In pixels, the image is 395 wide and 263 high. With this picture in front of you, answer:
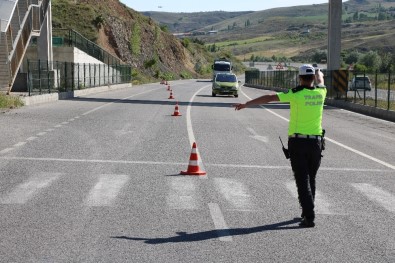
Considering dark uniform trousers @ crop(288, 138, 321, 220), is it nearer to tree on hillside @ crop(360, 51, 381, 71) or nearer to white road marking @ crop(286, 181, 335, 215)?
white road marking @ crop(286, 181, 335, 215)

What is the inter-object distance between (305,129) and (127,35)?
346ft

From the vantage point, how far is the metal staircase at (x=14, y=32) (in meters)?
38.8

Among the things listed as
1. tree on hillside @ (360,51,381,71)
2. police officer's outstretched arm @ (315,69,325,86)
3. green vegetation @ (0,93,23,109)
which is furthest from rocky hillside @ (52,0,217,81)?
police officer's outstretched arm @ (315,69,325,86)

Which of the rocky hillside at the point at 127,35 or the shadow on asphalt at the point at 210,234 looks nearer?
the shadow on asphalt at the point at 210,234

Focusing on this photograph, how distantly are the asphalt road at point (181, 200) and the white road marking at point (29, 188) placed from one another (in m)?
0.02

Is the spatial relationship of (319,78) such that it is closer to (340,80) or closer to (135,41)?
(340,80)

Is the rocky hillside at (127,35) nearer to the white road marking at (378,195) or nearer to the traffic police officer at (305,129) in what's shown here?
the white road marking at (378,195)

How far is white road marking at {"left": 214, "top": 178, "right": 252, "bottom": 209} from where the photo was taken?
10523 millimetres

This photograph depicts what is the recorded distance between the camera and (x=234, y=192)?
1145 cm

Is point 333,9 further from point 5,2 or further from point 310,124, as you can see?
point 310,124

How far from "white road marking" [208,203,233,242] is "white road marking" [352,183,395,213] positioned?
233cm

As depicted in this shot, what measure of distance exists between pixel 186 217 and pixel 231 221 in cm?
58

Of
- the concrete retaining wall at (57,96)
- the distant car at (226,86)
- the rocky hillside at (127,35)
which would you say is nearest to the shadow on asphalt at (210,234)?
the concrete retaining wall at (57,96)

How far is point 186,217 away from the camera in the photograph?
9484 mm
